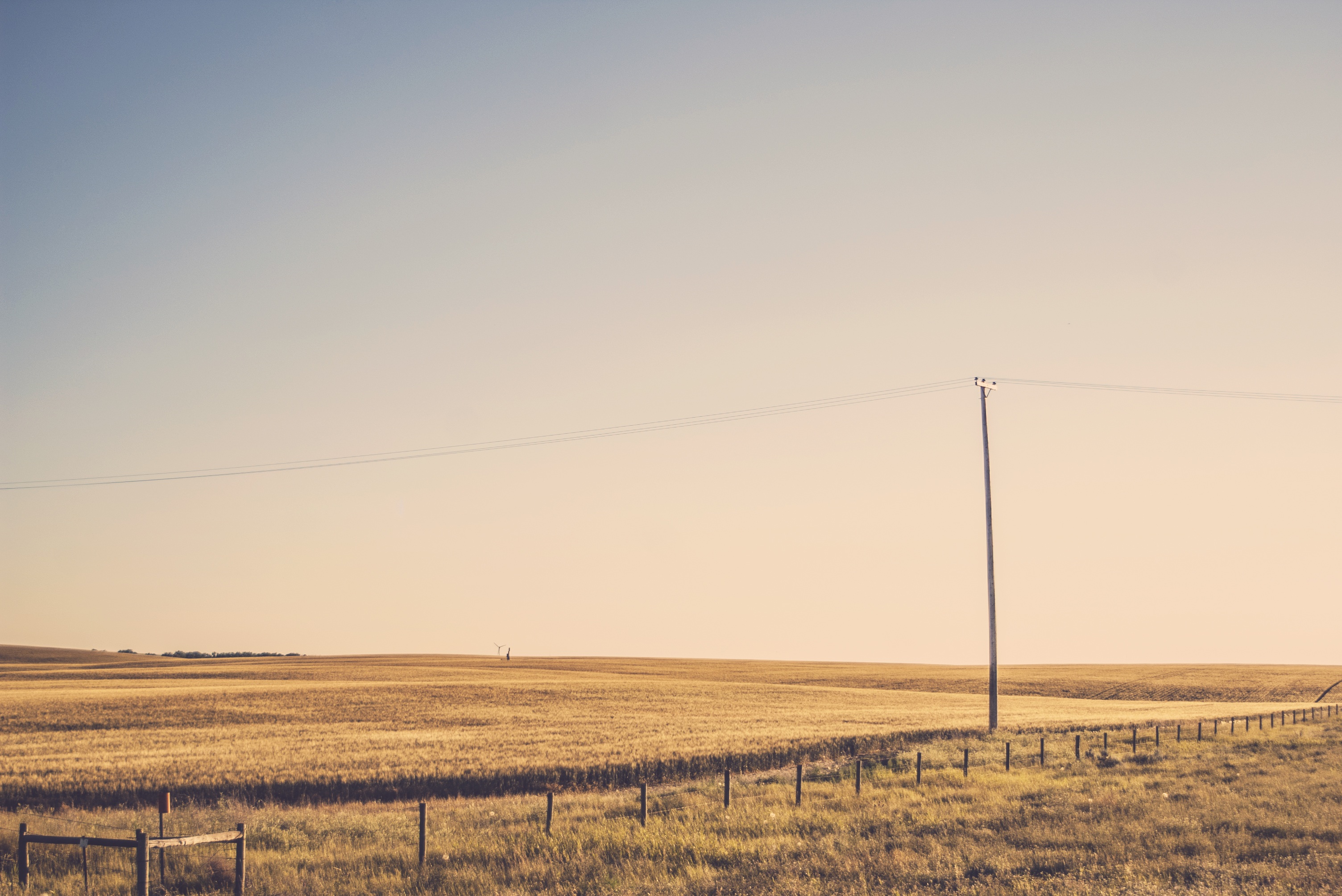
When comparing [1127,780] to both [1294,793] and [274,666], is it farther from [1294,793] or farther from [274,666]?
[274,666]

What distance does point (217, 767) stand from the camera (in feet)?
91.4

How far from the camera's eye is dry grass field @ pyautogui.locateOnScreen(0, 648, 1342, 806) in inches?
1059

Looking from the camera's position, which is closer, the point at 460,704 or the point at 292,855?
the point at 292,855

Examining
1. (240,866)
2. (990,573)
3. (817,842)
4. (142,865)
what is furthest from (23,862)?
(990,573)

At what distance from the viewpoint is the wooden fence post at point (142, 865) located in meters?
12.1

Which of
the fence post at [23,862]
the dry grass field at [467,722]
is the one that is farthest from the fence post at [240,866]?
the dry grass field at [467,722]

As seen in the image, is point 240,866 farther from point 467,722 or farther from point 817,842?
point 467,722

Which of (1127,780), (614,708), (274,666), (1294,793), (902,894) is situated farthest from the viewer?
(274,666)

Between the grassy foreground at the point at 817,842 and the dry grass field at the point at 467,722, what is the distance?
306 cm

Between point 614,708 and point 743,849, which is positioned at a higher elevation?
point 743,849

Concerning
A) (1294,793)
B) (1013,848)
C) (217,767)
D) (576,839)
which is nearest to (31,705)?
(217,767)

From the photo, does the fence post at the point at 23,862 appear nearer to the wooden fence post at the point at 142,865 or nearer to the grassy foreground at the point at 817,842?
the grassy foreground at the point at 817,842

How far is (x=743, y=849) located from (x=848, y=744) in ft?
68.9

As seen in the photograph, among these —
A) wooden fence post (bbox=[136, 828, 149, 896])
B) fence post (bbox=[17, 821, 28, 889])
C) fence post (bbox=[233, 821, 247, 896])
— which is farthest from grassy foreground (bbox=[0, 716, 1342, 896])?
wooden fence post (bbox=[136, 828, 149, 896])
